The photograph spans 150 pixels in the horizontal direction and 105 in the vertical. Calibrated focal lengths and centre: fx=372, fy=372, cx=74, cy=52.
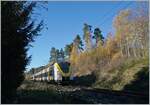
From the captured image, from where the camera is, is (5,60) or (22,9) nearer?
(5,60)

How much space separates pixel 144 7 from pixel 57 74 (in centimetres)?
2573

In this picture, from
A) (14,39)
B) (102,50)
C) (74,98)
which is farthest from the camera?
(102,50)

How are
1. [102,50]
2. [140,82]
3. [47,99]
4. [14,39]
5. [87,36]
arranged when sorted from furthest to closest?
[87,36] → [102,50] → [140,82] → [47,99] → [14,39]

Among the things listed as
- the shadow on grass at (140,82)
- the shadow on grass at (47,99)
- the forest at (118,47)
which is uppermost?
the forest at (118,47)

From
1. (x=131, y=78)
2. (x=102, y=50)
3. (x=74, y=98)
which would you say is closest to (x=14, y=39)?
(x=74, y=98)

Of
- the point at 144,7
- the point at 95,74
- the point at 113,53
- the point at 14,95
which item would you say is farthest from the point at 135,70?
the point at 113,53

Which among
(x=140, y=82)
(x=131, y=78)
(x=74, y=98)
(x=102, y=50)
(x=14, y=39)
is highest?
(x=102, y=50)

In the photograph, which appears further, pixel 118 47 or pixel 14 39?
pixel 118 47

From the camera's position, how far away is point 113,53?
303 feet

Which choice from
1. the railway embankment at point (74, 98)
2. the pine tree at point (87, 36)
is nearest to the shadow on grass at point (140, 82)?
the railway embankment at point (74, 98)

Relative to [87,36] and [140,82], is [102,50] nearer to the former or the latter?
[87,36]

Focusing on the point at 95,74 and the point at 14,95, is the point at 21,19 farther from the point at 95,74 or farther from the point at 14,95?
the point at 95,74

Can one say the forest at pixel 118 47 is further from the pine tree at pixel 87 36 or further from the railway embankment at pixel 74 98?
the railway embankment at pixel 74 98

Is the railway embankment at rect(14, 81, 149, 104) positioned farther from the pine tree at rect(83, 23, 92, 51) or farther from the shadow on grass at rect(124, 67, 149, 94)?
the pine tree at rect(83, 23, 92, 51)
